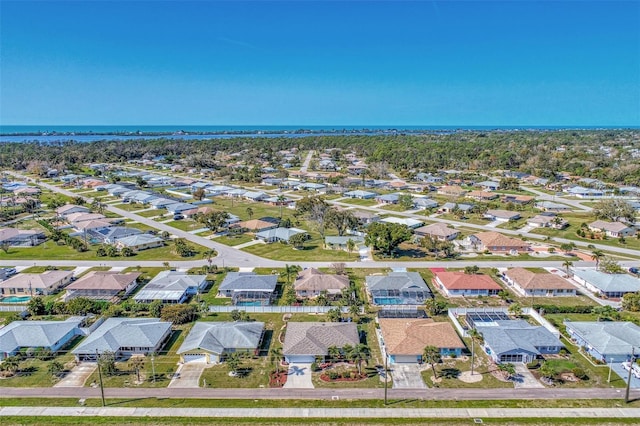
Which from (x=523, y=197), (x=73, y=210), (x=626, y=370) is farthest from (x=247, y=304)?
(x=523, y=197)

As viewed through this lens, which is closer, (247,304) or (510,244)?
(247,304)

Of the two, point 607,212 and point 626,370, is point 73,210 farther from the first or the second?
point 607,212

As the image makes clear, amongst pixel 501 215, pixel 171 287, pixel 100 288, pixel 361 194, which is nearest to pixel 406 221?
pixel 501 215

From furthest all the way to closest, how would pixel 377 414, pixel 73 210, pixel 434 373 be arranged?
pixel 73 210 → pixel 434 373 → pixel 377 414

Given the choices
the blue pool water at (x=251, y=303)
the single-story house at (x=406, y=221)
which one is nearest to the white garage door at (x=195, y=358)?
the blue pool water at (x=251, y=303)

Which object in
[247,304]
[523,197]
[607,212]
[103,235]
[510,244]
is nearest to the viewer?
[247,304]

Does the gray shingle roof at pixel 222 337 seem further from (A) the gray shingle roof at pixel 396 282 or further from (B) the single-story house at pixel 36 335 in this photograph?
(A) the gray shingle roof at pixel 396 282

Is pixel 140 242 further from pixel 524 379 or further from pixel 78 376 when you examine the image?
pixel 524 379
